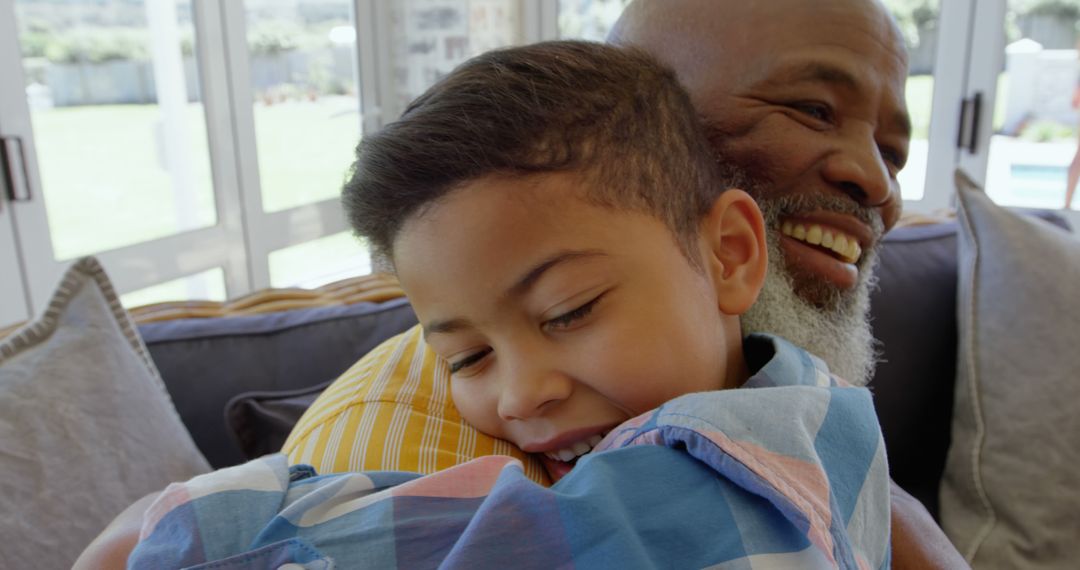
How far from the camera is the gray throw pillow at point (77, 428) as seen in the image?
36.9 inches

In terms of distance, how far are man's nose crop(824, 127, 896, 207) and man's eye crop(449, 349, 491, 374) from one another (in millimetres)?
508

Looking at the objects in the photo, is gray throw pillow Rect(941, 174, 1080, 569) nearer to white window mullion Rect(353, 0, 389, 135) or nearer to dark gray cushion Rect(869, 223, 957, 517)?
dark gray cushion Rect(869, 223, 957, 517)

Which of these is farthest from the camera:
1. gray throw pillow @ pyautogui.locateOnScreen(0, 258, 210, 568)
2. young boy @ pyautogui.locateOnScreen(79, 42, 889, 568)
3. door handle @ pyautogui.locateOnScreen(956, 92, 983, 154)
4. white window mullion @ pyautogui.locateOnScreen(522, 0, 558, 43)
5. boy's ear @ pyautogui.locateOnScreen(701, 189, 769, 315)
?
white window mullion @ pyautogui.locateOnScreen(522, 0, 558, 43)

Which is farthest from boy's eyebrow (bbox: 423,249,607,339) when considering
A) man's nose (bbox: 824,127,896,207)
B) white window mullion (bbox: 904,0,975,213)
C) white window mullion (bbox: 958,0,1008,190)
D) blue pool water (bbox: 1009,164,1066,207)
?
blue pool water (bbox: 1009,164,1066,207)

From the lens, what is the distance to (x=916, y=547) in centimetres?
90

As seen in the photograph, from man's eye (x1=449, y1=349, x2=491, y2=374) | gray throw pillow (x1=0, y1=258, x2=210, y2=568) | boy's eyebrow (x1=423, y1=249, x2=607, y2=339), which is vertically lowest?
gray throw pillow (x1=0, y1=258, x2=210, y2=568)

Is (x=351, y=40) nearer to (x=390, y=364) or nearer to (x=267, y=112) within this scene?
(x=267, y=112)

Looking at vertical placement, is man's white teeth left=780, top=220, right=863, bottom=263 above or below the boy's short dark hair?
below

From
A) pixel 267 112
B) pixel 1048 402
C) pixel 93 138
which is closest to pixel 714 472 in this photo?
pixel 1048 402

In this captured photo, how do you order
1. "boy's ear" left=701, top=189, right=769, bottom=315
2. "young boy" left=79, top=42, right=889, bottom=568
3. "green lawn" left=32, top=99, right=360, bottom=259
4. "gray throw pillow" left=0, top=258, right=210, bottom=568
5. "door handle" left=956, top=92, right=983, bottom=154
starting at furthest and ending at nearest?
1. "door handle" left=956, top=92, right=983, bottom=154
2. "green lawn" left=32, top=99, right=360, bottom=259
3. "gray throw pillow" left=0, top=258, right=210, bottom=568
4. "boy's ear" left=701, top=189, right=769, bottom=315
5. "young boy" left=79, top=42, right=889, bottom=568

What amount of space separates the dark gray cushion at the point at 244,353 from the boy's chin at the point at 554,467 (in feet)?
2.27

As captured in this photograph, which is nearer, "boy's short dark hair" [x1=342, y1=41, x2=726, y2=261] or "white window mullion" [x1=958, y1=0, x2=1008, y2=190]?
"boy's short dark hair" [x1=342, y1=41, x2=726, y2=261]

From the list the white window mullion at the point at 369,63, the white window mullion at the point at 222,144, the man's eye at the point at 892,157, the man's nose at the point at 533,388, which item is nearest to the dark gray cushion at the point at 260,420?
the man's nose at the point at 533,388

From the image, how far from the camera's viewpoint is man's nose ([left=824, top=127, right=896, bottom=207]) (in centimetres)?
102
